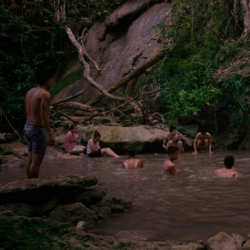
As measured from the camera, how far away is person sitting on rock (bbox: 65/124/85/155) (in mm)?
11867

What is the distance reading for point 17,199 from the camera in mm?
3951

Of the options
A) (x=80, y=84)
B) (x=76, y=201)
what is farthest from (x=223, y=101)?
(x=76, y=201)

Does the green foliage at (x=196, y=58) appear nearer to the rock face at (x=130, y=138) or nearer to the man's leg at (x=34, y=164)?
the rock face at (x=130, y=138)

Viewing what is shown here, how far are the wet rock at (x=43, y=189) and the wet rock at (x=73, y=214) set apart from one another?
20 cm

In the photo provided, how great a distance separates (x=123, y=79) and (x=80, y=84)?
356 centimetres

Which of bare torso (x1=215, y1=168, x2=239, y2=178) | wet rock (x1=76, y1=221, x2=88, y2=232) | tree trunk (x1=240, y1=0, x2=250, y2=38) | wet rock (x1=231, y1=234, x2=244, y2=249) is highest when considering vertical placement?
tree trunk (x1=240, y1=0, x2=250, y2=38)

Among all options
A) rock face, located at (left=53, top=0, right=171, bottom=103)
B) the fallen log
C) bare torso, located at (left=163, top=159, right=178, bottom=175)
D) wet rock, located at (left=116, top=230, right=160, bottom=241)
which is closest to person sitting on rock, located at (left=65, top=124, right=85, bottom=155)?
the fallen log

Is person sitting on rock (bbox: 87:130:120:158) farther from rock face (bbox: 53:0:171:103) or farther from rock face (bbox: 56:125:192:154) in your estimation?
rock face (bbox: 53:0:171:103)

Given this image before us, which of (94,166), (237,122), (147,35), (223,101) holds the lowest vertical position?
(94,166)

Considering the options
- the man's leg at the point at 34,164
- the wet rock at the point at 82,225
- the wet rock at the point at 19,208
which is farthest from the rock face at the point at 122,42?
the wet rock at the point at 82,225

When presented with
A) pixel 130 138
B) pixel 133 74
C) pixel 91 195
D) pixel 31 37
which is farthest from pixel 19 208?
pixel 31 37

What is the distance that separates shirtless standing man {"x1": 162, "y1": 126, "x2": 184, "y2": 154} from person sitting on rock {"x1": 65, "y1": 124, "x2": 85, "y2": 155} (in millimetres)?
2995

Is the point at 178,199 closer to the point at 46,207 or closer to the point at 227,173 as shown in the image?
the point at 46,207

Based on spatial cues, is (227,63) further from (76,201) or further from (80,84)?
(76,201)
